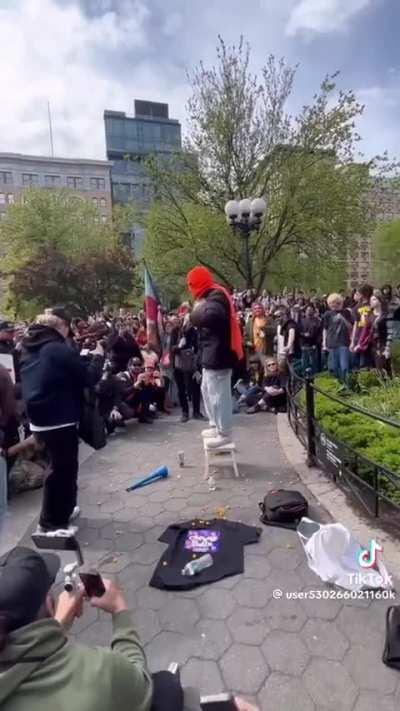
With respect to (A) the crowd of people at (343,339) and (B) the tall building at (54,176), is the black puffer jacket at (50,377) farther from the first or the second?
(B) the tall building at (54,176)

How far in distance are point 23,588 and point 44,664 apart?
0.68ft

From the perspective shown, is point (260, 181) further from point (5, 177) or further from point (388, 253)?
point (5, 177)

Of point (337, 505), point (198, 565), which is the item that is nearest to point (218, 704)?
point (198, 565)

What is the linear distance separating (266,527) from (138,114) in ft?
344

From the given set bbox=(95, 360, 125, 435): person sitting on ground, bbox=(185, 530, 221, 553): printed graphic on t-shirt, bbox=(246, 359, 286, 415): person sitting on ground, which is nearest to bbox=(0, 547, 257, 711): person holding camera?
bbox=(185, 530, 221, 553): printed graphic on t-shirt

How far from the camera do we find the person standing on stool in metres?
4.54

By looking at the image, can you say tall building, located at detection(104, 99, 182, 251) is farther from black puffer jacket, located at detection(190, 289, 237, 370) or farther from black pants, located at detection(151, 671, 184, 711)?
black pants, located at detection(151, 671, 184, 711)

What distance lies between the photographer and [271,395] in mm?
7473

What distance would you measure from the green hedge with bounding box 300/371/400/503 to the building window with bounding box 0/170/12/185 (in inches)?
3217

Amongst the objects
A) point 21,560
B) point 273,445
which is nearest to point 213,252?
point 273,445

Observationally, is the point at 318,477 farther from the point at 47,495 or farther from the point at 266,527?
the point at 47,495

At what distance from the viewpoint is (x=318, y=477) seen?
14.8 feet

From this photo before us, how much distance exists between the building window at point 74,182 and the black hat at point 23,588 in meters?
86.0

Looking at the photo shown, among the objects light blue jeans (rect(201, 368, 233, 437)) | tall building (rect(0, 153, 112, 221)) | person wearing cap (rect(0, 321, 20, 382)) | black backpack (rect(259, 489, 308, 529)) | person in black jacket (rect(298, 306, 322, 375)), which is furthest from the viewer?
tall building (rect(0, 153, 112, 221))
